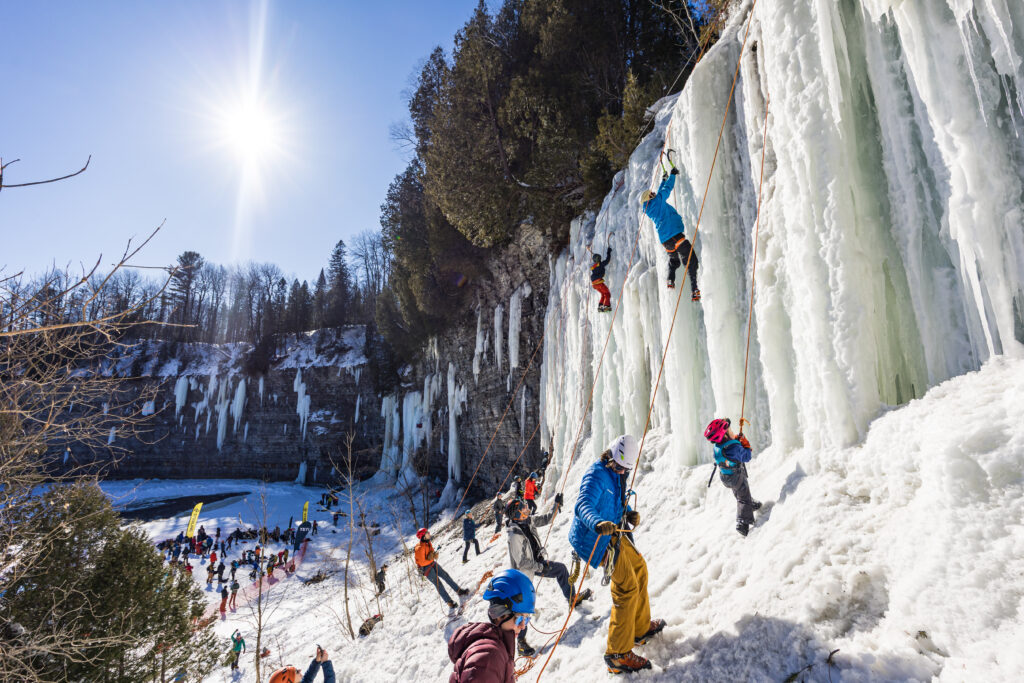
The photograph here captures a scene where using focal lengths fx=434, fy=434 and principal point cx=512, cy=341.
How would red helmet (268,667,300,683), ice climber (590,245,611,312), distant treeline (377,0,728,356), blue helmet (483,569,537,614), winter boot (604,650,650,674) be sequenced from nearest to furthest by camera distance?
blue helmet (483,569,537,614) < winter boot (604,650,650,674) < red helmet (268,667,300,683) < ice climber (590,245,611,312) < distant treeline (377,0,728,356)

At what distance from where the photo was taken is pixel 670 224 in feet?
16.2

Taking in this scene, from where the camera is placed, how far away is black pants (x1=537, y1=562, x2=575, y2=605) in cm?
404

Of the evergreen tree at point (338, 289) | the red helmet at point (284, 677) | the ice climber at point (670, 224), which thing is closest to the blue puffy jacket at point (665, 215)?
the ice climber at point (670, 224)

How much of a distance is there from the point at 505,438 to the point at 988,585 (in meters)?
13.9

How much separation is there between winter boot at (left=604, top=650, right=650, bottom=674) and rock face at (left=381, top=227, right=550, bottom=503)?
24.7 ft

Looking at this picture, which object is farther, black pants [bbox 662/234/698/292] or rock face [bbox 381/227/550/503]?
rock face [bbox 381/227/550/503]

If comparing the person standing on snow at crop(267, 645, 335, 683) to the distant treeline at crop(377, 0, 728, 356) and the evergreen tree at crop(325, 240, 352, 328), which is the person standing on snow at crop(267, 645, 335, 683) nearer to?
the distant treeline at crop(377, 0, 728, 356)

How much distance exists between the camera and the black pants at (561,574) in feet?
13.3

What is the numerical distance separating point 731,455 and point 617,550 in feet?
3.94

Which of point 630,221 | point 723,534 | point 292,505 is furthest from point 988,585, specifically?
point 292,505

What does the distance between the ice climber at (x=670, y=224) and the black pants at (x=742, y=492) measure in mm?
Result: 2324

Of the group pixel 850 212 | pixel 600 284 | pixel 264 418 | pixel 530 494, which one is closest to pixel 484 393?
pixel 530 494

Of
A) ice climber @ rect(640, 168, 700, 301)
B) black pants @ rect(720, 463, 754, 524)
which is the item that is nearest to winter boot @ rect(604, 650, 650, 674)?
black pants @ rect(720, 463, 754, 524)

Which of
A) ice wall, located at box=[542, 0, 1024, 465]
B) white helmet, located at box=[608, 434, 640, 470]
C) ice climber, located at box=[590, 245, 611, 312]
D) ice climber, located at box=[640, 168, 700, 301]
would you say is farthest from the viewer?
ice climber, located at box=[590, 245, 611, 312]
